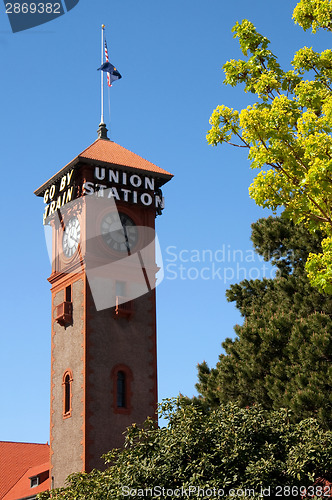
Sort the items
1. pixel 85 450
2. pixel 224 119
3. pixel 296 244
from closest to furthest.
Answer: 1. pixel 224 119
2. pixel 296 244
3. pixel 85 450

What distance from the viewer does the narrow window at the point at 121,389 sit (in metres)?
46.7

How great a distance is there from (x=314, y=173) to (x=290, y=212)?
1832 millimetres

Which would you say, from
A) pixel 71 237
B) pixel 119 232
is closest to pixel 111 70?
pixel 119 232

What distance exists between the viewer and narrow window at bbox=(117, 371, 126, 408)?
4669cm

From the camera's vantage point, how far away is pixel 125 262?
50.1 metres

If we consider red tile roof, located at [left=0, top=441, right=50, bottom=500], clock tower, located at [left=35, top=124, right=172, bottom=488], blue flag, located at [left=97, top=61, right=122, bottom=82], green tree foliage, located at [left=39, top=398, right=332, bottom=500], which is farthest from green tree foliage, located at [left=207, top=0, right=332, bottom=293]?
red tile roof, located at [left=0, top=441, right=50, bottom=500]

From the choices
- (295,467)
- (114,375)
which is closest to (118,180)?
(114,375)

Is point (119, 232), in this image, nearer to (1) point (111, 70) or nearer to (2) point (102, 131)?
(2) point (102, 131)

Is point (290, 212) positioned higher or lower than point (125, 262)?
lower

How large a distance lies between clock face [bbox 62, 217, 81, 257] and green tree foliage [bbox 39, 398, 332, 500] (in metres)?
27.8

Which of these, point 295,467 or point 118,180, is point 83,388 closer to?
point 118,180

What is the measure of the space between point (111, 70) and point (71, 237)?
13709 mm

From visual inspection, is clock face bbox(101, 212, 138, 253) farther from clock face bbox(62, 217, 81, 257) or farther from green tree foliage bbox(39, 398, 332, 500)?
green tree foliage bbox(39, 398, 332, 500)

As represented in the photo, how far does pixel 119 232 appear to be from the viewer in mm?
50750
